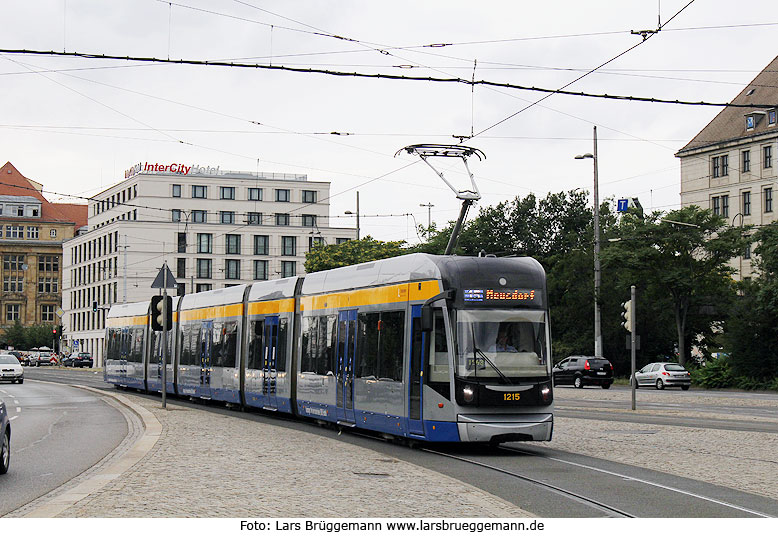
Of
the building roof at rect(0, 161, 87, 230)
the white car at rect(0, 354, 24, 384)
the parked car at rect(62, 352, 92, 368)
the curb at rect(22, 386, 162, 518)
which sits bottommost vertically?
the parked car at rect(62, 352, 92, 368)

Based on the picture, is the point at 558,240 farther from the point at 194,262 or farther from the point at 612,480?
A: the point at 612,480

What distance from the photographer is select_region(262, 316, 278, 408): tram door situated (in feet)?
84.8

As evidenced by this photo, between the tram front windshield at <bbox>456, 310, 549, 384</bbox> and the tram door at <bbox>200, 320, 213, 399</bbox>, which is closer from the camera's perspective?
the tram front windshield at <bbox>456, 310, 549, 384</bbox>

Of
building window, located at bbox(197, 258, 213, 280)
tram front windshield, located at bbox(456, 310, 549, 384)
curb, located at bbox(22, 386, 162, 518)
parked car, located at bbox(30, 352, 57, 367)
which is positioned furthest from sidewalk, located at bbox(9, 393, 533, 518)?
building window, located at bbox(197, 258, 213, 280)

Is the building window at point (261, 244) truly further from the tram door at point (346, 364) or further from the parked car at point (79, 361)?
the tram door at point (346, 364)

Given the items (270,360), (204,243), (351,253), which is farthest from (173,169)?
(270,360)

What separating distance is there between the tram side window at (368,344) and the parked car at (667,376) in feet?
117

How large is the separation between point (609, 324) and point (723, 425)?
4048 centimetres

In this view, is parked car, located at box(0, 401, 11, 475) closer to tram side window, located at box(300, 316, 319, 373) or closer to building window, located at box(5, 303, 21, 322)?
tram side window, located at box(300, 316, 319, 373)

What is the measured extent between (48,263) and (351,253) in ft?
264

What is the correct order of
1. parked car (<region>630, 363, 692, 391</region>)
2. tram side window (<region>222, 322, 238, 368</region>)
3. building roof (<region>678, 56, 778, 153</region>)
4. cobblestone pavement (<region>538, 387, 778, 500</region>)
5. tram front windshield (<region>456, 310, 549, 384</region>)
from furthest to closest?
building roof (<region>678, 56, 778, 153</region>)
parked car (<region>630, 363, 692, 391</region>)
tram side window (<region>222, 322, 238, 368</region>)
tram front windshield (<region>456, 310, 549, 384</region>)
cobblestone pavement (<region>538, 387, 778, 500</region>)

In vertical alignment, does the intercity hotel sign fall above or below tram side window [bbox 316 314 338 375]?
above

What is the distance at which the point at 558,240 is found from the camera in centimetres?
8506

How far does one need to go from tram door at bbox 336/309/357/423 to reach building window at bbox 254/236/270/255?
313 feet
